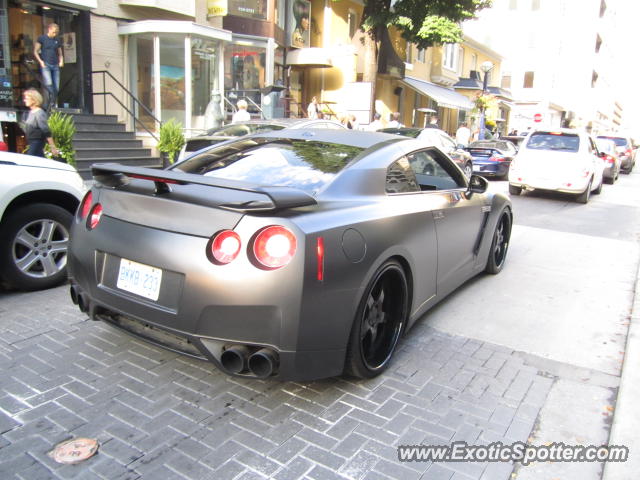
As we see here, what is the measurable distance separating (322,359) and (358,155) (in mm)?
1453

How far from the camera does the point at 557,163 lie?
1230 cm

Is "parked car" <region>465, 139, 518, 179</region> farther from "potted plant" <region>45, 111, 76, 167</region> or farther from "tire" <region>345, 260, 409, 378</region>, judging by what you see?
"tire" <region>345, 260, 409, 378</region>

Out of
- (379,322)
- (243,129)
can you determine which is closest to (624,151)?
(243,129)

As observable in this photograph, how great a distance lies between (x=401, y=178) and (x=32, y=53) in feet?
39.5

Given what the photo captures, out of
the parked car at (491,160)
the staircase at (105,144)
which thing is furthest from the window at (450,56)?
the staircase at (105,144)

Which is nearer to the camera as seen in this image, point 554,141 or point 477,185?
point 477,185

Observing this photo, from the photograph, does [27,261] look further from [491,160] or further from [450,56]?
[450,56]

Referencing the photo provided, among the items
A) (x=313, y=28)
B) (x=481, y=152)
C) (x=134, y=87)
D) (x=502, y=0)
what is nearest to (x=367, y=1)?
(x=313, y=28)

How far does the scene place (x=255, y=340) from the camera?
272 cm

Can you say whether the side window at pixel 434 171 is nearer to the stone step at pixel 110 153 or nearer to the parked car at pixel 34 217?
the parked car at pixel 34 217

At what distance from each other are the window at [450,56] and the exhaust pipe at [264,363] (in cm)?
3256

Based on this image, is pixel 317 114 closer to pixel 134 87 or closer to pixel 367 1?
pixel 367 1

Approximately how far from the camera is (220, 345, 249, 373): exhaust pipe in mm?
2744

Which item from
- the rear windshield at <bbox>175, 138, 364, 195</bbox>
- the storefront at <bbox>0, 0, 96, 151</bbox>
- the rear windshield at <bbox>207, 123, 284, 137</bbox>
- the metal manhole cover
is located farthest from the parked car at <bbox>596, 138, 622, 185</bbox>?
the metal manhole cover
